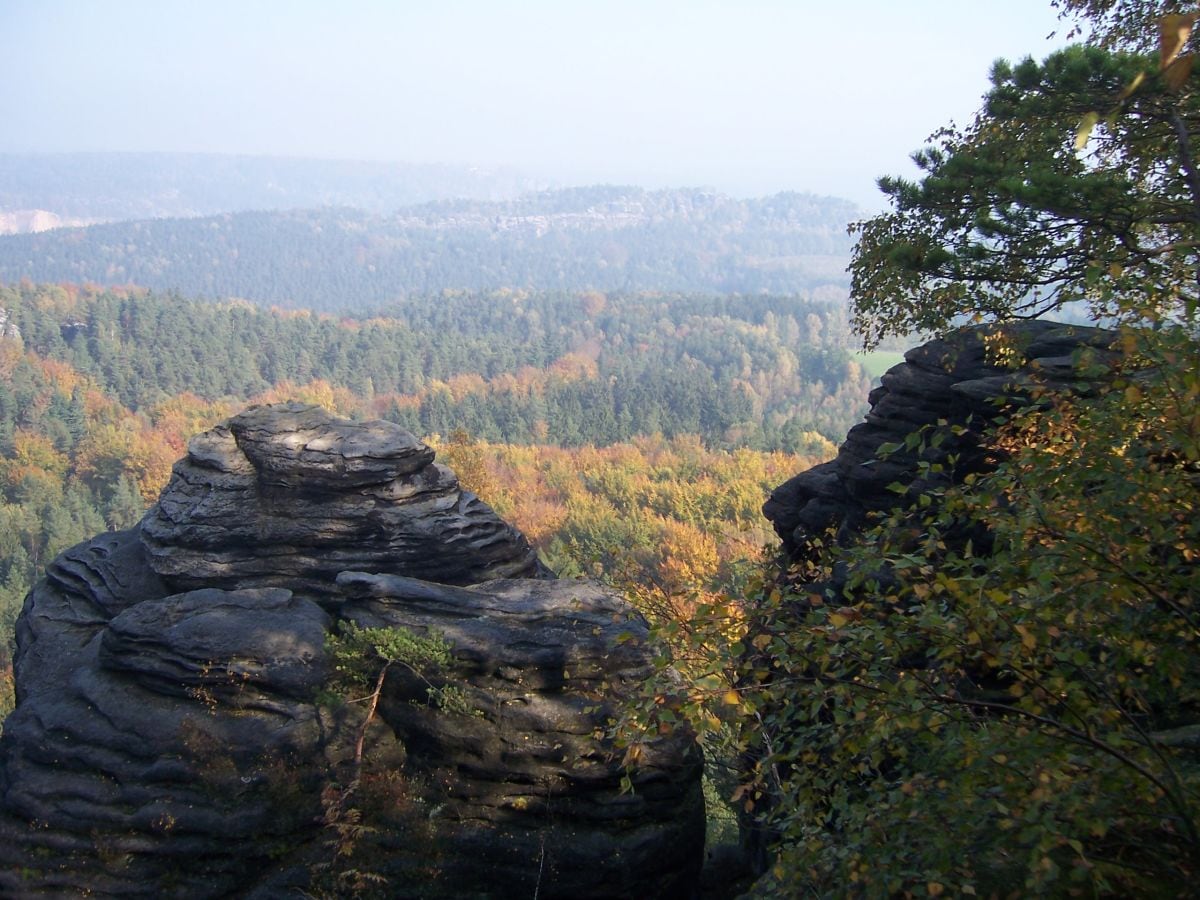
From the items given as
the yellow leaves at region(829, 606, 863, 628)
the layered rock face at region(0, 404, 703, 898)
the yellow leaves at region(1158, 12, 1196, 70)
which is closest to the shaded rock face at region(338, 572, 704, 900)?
the layered rock face at region(0, 404, 703, 898)

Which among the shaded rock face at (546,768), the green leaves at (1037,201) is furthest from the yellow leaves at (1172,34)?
the shaded rock face at (546,768)

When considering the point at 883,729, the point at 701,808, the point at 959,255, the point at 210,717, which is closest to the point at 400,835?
Result: the point at 210,717

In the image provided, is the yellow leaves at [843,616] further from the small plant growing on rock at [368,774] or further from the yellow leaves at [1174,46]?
the small plant growing on rock at [368,774]

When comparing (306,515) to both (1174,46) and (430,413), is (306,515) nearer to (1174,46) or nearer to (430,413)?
(1174,46)

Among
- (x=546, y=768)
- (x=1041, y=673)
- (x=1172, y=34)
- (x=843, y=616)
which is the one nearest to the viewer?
(x=1172, y=34)

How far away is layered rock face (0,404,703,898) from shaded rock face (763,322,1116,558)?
13.6 ft

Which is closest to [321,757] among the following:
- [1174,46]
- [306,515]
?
[306,515]

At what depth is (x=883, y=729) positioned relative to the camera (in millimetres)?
5953

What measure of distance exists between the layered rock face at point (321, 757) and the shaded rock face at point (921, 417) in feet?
13.6

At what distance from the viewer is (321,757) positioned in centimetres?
1487

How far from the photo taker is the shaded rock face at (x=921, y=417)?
1305 cm

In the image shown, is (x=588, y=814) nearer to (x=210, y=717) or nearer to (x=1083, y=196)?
(x=210, y=717)

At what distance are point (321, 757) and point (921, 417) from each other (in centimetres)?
1128

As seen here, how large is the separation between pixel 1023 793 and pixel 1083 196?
8.22 m
